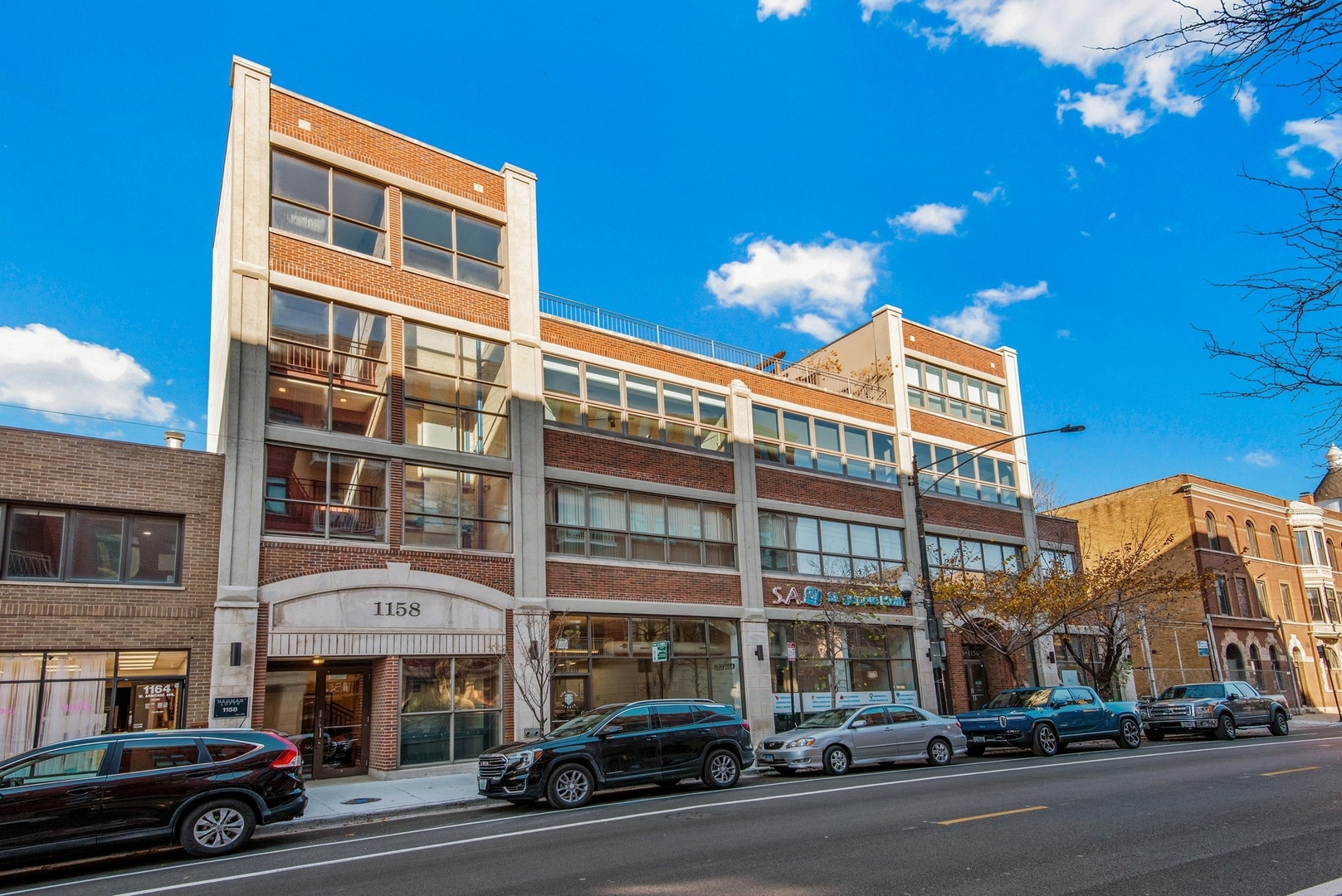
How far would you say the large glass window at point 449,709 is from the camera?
64.4 feet

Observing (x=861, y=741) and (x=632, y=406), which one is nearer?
(x=861, y=741)

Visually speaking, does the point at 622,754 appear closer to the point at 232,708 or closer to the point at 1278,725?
the point at 232,708

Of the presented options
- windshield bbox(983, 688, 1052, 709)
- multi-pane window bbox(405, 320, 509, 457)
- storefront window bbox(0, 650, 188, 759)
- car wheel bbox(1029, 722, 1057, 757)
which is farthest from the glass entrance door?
car wheel bbox(1029, 722, 1057, 757)

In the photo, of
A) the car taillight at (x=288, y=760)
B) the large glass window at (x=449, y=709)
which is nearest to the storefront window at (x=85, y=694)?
the large glass window at (x=449, y=709)

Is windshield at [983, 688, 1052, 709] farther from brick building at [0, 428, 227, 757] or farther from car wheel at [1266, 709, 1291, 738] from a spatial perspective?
brick building at [0, 428, 227, 757]

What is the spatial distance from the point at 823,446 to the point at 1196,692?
12.4 meters

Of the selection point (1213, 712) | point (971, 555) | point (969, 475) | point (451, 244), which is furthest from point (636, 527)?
point (1213, 712)

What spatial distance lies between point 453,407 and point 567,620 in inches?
224

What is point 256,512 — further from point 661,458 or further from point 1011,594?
point 1011,594

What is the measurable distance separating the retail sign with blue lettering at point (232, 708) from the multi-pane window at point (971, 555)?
20656 millimetres

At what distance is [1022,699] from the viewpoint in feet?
72.6

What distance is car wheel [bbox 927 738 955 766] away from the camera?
759 inches

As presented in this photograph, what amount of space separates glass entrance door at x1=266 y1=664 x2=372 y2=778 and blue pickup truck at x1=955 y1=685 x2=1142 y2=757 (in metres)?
13.2

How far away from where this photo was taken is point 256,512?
18.6m
